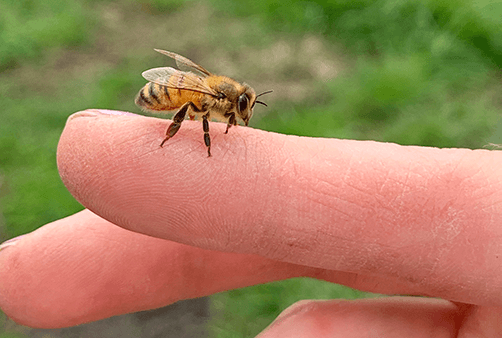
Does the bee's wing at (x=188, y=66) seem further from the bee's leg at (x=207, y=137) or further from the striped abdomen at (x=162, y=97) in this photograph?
the bee's leg at (x=207, y=137)

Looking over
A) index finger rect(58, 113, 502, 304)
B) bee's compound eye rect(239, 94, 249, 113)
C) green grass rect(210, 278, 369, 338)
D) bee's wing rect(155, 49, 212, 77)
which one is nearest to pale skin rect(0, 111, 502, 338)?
index finger rect(58, 113, 502, 304)

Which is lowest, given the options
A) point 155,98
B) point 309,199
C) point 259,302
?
point 259,302

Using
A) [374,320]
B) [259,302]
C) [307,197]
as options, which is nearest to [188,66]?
[307,197]

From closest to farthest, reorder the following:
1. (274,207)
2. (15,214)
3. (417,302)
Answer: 1. (274,207)
2. (417,302)
3. (15,214)

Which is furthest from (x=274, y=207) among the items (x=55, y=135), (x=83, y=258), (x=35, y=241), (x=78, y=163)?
(x=55, y=135)

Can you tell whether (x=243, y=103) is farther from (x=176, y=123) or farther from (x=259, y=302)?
(x=259, y=302)

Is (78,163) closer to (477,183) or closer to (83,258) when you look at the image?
(83,258)
